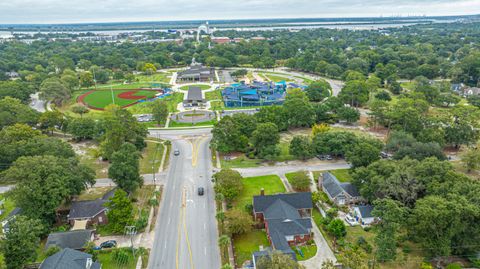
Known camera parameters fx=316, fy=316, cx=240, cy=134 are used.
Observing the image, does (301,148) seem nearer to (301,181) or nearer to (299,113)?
(301,181)

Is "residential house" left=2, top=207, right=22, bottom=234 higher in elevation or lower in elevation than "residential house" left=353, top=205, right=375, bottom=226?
higher

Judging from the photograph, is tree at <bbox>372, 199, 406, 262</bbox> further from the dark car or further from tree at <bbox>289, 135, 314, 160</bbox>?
the dark car

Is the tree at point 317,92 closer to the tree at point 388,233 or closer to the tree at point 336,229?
the tree at point 336,229

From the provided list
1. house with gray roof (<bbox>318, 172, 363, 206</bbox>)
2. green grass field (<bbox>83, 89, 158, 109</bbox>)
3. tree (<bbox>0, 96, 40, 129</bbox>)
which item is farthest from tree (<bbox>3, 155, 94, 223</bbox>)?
green grass field (<bbox>83, 89, 158, 109</bbox>)

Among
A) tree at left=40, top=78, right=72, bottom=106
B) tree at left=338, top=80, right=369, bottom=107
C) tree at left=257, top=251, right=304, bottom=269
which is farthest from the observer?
tree at left=40, top=78, right=72, bottom=106

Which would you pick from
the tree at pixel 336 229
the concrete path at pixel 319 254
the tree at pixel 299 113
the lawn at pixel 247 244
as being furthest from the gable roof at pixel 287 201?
the tree at pixel 299 113

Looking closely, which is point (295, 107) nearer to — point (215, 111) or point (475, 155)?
point (215, 111)
